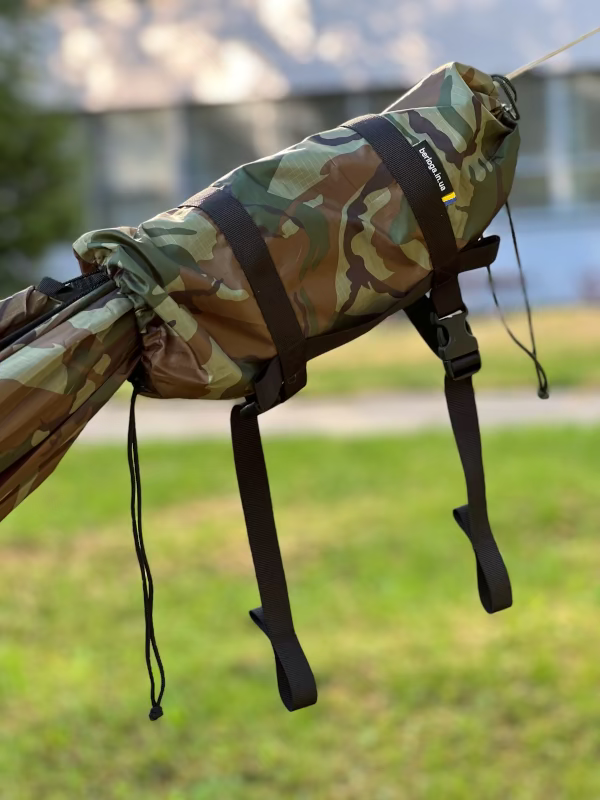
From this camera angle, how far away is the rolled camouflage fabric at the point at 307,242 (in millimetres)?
1259

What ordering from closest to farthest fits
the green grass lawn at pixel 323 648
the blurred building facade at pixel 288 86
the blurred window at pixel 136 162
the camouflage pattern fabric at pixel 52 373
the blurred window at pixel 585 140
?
the camouflage pattern fabric at pixel 52 373 < the green grass lawn at pixel 323 648 < the blurred building facade at pixel 288 86 < the blurred window at pixel 585 140 < the blurred window at pixel 136 162

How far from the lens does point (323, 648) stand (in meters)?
3.59

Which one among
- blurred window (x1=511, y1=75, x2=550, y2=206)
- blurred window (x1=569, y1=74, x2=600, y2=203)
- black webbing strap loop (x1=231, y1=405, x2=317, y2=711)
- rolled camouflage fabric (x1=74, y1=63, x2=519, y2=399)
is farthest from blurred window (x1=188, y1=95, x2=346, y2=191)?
black webbing strap loop (x1=231, y1=405, x2=317, y2=711)

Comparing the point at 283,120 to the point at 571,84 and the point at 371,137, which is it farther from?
the point at 371,137

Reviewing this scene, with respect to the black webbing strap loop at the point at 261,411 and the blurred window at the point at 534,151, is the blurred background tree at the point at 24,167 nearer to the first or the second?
the blurred window at the point at 534,151

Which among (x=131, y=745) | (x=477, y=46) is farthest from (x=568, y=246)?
(x=131, y=745)

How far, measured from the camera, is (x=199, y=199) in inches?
52.2

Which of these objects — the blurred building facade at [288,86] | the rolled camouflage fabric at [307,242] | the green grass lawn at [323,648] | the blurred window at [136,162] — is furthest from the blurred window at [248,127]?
the rolled camouflage fabric at [307,242]

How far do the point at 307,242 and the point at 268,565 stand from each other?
465 mm

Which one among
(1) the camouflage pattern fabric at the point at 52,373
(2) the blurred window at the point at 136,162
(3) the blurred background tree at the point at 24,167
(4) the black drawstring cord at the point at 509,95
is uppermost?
(4) the black drawstring cord at the point at 509,95

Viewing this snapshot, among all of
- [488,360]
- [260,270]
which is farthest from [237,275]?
[488,360]

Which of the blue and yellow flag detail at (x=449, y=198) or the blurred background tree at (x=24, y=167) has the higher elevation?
the blue and yellow flag detail at (x=449, y=198)

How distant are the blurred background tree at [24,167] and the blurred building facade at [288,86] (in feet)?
4.91

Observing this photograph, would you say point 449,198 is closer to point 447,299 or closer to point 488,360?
point 447,299
